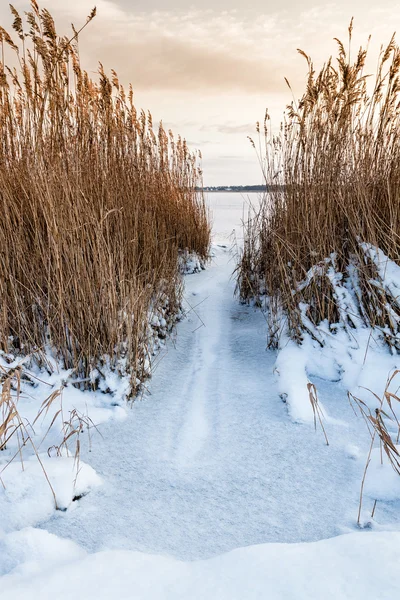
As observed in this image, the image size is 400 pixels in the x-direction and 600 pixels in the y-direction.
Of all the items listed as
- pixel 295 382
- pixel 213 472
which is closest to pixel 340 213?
pixel 295 382

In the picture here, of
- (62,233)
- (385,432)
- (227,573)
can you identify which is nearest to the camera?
(227,573)

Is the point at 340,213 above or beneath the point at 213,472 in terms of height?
above

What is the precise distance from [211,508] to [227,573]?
0.32 m

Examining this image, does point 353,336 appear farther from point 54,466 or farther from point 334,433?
point 54,466

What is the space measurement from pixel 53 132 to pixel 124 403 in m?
1.54

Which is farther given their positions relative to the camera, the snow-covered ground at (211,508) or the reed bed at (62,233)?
the reed bed at (62,233)

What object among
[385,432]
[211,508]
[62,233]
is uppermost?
[62,233]

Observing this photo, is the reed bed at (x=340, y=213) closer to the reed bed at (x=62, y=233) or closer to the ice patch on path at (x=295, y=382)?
the ice patch on path at (x=295, y=382)

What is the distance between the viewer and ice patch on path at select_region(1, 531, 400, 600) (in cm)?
91

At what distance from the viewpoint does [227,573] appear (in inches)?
39.1

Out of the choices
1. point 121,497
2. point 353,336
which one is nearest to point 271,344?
point 353,336

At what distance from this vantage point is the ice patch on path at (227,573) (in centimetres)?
91

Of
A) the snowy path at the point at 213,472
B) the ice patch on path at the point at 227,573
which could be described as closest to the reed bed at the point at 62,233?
the snowy path at the point at 213,472

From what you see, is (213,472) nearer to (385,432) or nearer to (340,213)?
(385,432)
